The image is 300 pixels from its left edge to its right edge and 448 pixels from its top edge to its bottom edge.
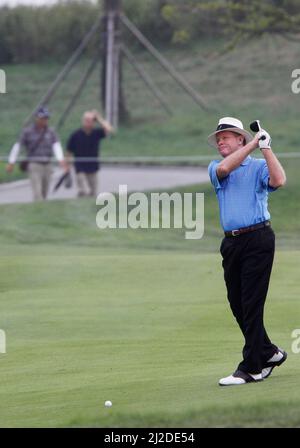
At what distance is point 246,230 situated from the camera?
947cm

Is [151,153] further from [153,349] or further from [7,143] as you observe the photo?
[153,349]

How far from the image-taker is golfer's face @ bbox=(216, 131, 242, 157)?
9562mm

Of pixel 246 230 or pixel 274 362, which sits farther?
pixel 274 362

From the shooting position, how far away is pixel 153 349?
11.8 metres

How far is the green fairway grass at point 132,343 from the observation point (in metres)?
8.55

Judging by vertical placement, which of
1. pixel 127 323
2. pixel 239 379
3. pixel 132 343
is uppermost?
pixel 239 379

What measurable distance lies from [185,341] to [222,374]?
1.98 meters

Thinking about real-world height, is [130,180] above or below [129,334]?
below

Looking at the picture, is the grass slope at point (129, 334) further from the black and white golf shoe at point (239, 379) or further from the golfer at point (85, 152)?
the golfer at point (85, 152)

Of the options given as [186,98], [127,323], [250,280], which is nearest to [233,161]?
[250,280]

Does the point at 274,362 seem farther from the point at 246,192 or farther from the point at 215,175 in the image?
the point at 215,175

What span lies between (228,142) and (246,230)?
690 millimetres

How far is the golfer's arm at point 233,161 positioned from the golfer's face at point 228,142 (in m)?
0.17

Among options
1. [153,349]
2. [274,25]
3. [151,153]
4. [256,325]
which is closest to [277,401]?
[256,325]
